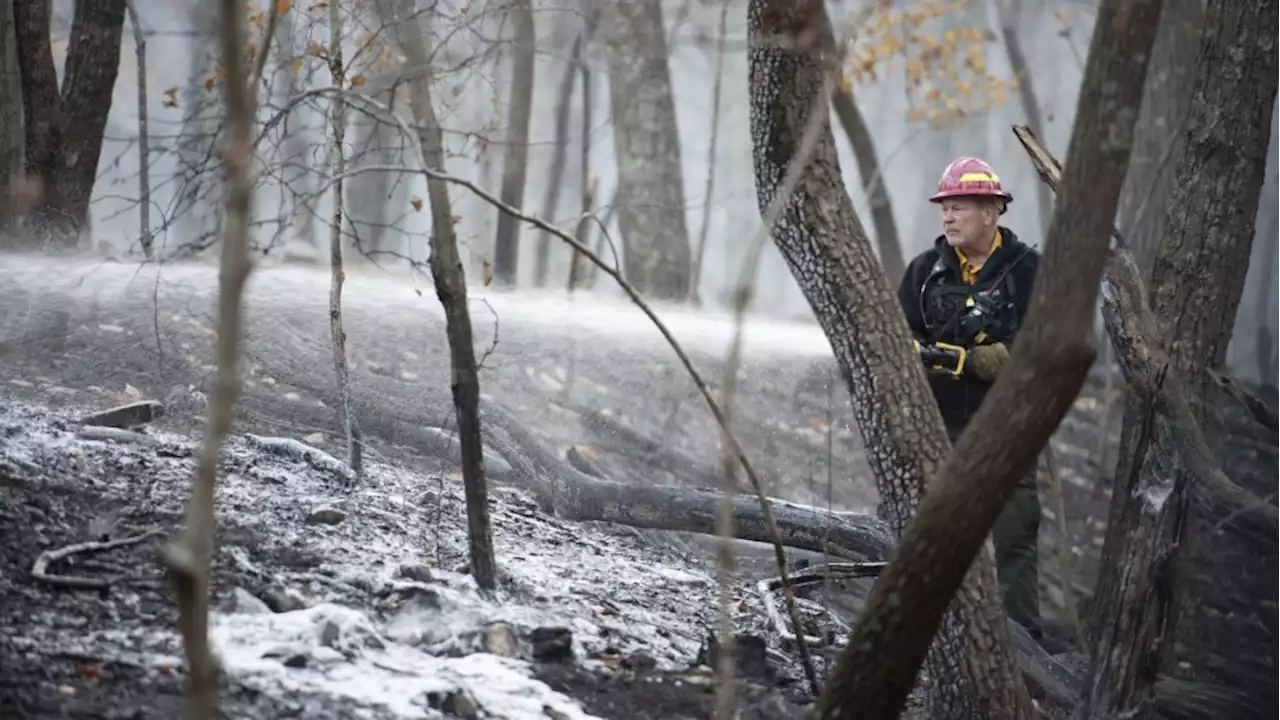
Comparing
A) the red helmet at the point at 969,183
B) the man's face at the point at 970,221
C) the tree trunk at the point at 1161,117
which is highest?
the tree trunk at the point at 1161,117

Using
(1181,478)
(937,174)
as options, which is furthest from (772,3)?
(937,174)

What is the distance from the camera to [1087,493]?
9.45m

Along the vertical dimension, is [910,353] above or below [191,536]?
above

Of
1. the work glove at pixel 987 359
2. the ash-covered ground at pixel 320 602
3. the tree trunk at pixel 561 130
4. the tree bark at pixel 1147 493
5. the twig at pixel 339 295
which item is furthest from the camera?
the tree trunk at pixel 561 130

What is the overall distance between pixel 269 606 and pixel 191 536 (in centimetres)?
143

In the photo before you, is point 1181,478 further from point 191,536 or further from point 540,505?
point 191,536

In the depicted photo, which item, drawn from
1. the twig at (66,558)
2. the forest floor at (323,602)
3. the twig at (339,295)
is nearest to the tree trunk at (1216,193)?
the forest floor at (323,602)

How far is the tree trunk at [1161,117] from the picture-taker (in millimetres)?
8883

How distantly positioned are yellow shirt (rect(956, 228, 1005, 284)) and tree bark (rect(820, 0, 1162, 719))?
213cm

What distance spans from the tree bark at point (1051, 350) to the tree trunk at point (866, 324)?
85 cm

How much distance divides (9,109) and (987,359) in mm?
4049

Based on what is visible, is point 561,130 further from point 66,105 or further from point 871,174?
point 66,105

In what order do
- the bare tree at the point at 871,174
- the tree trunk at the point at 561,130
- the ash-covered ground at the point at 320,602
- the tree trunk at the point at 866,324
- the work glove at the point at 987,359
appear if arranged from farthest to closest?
the tree trunk at the point at 561,130
the bare tree at the point at 871,174
the work glove at the point at 987,359
the tree trunk at the point at 866,324
the ash-covered ground at the point at 320,602

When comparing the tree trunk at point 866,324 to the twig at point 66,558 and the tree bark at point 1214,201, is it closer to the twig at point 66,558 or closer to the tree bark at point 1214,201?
the tree bark at point 1214,201
